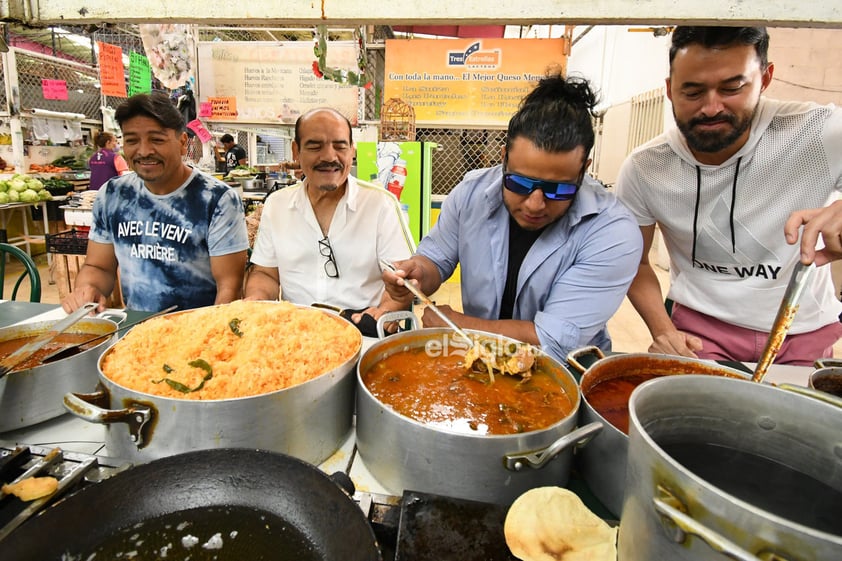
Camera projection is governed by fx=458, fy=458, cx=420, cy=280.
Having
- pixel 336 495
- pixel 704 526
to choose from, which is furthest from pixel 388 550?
pixel 704 526

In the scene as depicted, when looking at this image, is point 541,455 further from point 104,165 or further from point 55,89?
point 55,89

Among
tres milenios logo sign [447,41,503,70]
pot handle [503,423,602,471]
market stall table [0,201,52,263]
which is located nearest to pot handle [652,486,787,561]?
pot handle [503,423,602,471]

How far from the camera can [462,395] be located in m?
1.27

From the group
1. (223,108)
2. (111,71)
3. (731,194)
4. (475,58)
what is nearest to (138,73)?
(111,71)

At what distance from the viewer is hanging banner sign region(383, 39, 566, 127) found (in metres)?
5.32

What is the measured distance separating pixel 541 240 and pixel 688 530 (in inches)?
62.4

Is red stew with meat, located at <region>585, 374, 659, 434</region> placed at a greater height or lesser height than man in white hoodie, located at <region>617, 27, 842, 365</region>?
lesser

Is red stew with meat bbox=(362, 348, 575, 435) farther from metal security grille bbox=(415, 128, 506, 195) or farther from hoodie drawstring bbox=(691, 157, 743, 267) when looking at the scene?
metal security grille bbox=(415, 128, 506, 195)

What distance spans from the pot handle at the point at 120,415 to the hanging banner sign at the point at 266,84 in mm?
5267

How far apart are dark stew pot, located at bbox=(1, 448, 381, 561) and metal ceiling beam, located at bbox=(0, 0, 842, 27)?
0.77 metres

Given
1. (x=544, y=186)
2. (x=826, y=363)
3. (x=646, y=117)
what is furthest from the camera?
(x=646, y=117)

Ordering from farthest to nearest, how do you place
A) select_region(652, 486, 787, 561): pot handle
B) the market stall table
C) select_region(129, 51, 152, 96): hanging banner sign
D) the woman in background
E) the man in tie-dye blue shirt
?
the woman in background
the market stall table
select_region(129, 51, 152, 96): hanging banner sign
the man in tie-dye blue shirt
select_region(652, 486, 787, 561): pot handle

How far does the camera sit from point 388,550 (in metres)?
0.87

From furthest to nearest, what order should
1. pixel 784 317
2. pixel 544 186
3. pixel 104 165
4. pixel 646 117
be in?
1. pixel 646 117
2. pixel 104 165
3. pixel 544 186
4. pixel 784 317
